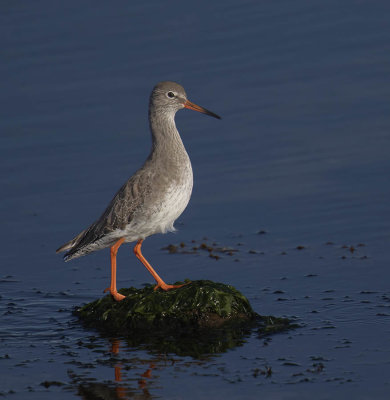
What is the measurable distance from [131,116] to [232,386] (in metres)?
8.05

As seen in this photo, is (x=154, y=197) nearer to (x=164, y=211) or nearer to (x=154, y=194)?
(x=154, y=194)

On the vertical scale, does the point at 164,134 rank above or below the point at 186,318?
above

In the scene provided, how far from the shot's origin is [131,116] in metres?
16.1

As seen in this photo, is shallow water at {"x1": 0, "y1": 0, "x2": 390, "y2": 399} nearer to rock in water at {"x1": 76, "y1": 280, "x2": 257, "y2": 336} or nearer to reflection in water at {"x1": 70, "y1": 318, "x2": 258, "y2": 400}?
reflection in water at {"x1": 70, "y1": 318, "x2": 258, "y2": 400}

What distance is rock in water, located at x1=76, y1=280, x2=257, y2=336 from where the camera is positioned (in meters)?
10.4

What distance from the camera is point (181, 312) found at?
10.4m

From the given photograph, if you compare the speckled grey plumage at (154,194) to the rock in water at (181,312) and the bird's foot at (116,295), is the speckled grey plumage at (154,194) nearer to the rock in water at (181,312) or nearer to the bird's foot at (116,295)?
the bird's foot at (116,295)

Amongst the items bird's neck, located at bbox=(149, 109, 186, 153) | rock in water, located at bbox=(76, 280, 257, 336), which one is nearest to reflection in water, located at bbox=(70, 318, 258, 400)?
rock in water, located at bbox=(76, 280, 257, 336)

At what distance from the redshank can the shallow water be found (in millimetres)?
782

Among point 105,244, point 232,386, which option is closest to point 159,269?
point 105,244

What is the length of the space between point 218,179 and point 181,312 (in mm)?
4197

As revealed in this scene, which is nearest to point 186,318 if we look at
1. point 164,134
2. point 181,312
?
point 181,312

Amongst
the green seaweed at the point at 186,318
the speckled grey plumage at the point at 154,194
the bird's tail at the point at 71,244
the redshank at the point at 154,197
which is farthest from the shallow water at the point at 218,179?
the speckled grey plumage at the point at 154,194

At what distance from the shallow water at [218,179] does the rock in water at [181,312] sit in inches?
14.6
